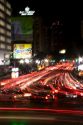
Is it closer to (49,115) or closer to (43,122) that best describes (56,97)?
(49,115)

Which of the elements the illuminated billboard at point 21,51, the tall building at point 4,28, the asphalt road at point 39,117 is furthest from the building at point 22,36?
the asphalt road at point 39,117

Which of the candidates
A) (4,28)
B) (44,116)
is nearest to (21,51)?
(4,28)

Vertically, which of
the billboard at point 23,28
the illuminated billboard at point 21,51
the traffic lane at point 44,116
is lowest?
the traffic lane at point 44,116

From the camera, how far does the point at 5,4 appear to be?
156 meters

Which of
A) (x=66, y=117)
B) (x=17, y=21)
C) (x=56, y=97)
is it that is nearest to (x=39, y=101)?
(x=56, y=97)

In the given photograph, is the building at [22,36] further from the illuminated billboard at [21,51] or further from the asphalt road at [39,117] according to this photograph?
the asphalt road at [39,117]

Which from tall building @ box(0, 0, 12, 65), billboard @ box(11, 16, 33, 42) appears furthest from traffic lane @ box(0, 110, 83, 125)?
tall building @ box(0, 0, 12, 65)

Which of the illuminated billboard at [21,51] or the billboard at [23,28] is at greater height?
the billboard at [23,28]

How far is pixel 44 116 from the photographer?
1980cm

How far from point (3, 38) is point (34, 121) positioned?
134 metres

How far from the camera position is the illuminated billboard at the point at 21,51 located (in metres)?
89.5

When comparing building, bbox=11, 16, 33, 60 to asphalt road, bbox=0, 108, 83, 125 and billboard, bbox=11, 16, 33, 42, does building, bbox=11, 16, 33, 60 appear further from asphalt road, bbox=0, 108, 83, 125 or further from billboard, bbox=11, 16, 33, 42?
asphalt road, bbox=0, 108, 83, 125

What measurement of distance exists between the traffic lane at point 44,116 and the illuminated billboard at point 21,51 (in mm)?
67800

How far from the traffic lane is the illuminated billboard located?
2669 inches
